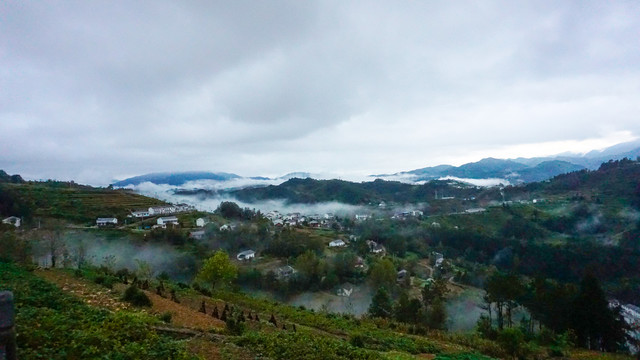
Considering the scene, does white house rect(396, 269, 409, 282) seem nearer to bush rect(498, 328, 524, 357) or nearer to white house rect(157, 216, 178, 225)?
bush rect(498, 328, 524, 357)

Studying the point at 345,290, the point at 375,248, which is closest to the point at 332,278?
the point at 345,290

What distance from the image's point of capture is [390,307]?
33.3 metres

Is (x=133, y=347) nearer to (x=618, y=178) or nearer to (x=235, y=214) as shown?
(x=235, y=214)

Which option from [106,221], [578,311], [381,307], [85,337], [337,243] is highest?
[85,337]

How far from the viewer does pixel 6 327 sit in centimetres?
307

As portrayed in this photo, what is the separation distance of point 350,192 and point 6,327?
529ft

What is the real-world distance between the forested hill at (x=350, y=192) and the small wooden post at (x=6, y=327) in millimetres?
152257

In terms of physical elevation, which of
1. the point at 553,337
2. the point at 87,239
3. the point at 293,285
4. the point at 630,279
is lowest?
the point at 630,279

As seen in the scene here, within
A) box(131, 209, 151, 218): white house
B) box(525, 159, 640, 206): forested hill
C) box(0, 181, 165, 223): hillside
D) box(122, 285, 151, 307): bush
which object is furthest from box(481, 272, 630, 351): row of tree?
box(525, 159, 640, 206): forested hill

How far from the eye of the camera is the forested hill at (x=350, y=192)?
16100 centimetres

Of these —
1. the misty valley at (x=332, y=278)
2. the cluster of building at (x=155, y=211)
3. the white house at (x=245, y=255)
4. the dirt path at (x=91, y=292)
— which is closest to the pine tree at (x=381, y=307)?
the misty valley at (x=332, y=278)

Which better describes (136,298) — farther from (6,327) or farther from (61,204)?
(61,204)

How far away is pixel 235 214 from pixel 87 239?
147 ft

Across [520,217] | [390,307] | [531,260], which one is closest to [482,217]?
[520,217]
